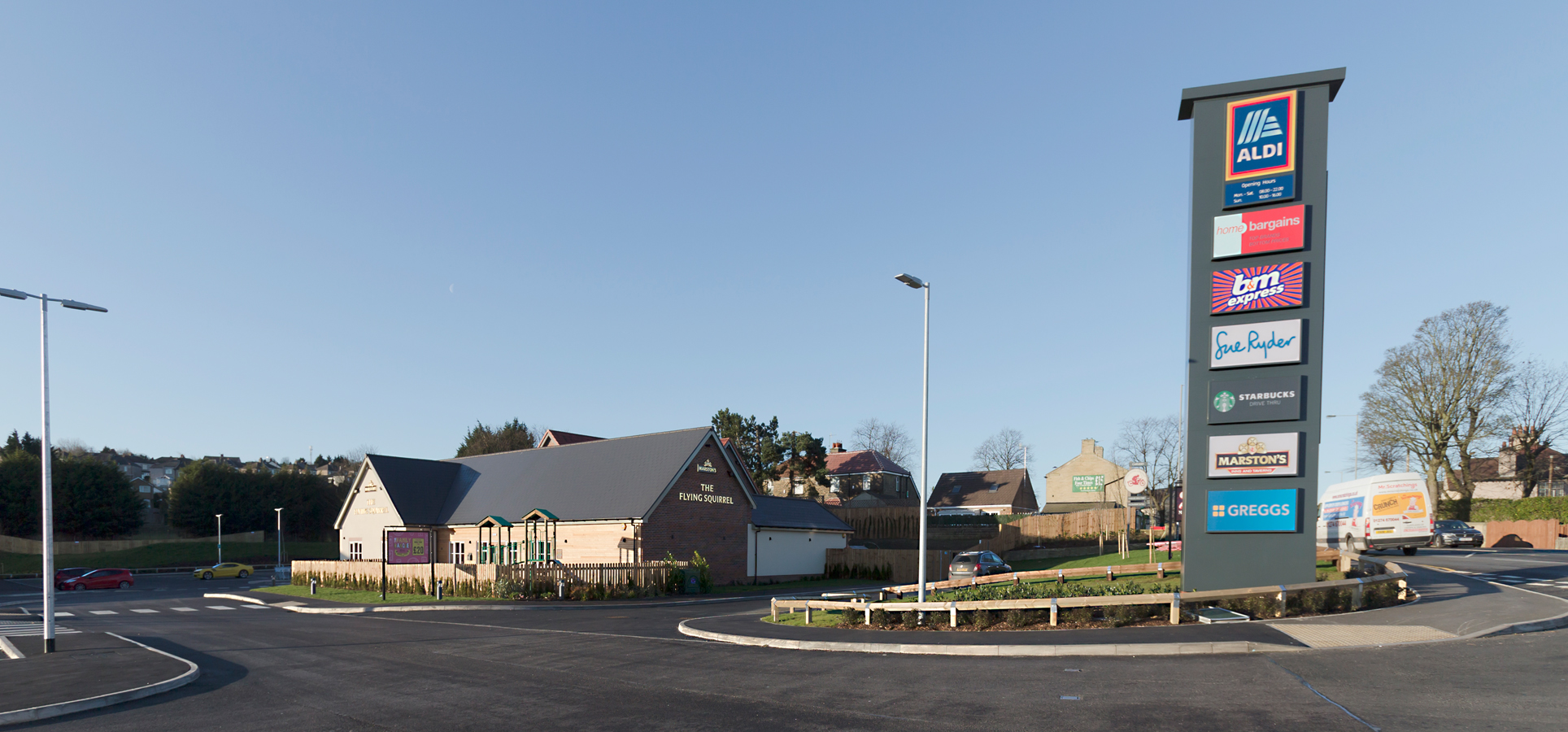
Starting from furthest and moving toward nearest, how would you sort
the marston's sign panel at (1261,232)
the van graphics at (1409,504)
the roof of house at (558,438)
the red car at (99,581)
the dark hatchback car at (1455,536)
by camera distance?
the roof of house at (558,438), the red car at (99,581), the dark hatchback car at (1455,536), the van graphics at (1409,504), the marston's sign panel at (1261,232)

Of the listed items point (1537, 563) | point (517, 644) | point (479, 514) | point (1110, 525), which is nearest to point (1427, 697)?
point (517, 644)

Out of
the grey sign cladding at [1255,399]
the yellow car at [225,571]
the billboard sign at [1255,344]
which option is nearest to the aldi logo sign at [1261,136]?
the billboard sign at [1255,344]

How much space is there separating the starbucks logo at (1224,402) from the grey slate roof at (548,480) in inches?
986

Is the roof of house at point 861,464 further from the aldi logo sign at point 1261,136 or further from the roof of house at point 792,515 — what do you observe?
the aldi logo sign at point 1261,136

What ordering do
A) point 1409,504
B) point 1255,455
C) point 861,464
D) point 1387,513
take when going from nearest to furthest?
point 1255,455
point 1409,504
point 1387,513
point 861,464

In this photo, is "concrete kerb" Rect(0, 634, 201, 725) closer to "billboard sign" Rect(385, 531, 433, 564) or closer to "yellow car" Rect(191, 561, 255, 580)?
"billboard sign" Rect(385, 531, 433, 564)

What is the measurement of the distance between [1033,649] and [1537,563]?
26.0 metres

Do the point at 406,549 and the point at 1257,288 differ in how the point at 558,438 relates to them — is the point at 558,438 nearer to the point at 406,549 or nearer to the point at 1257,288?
the point at 406,549

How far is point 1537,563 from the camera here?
94.7 ft

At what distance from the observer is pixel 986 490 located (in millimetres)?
90938

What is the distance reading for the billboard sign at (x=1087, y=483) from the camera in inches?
3501

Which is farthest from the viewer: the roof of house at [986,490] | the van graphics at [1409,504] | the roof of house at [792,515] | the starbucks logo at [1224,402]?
the roof of house at [986,490]

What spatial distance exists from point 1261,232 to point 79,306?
26.8m

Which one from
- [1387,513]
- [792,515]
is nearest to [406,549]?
[792,515]
